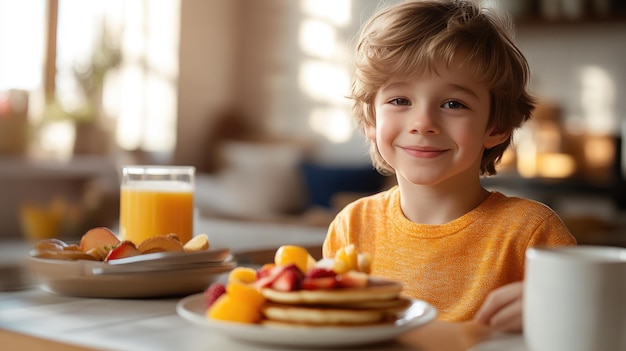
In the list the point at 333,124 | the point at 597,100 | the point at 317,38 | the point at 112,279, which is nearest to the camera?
the point at 112,279

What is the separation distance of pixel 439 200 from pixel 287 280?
1.80 ft

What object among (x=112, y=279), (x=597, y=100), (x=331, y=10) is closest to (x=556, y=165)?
(x=597, y=100)

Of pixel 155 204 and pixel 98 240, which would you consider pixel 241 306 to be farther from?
pixel 155 204

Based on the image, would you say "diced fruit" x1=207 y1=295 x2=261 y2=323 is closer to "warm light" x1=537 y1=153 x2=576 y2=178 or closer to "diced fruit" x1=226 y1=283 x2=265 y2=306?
"diced fruit" x1=226 y1=283 x2=265 y2=306

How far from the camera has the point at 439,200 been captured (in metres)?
1.22

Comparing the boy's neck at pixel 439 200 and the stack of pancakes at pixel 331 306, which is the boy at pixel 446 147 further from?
the stack of pancakes at pixel 331 306

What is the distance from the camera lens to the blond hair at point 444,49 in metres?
1.16

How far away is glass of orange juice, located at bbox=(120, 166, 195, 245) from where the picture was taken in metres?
1.41

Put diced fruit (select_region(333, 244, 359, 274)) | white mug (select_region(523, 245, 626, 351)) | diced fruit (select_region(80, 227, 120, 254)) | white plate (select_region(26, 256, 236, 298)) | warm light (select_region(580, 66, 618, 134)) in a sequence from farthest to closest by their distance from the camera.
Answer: warm light (select_region(580, 66, 618, 134)) → diced fruit (select_region(80, 227, 120, 254)) → white plate (select_region(26, 256, 236, 298)) → diced fruit (select_region(333, 244, 359, 274)) → white mug (select_region(523, 245, 626, 351))

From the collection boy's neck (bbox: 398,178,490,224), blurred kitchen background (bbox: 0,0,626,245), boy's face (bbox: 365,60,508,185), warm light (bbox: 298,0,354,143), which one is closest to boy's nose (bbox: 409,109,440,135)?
boy's face (bbox: 365,60,508,185)

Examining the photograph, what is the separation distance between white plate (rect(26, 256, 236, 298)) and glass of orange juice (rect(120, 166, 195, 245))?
375mm

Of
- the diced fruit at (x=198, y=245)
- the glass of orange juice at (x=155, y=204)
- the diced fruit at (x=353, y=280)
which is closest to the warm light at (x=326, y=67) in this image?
the glass of orange juice at (x=155, y=204)

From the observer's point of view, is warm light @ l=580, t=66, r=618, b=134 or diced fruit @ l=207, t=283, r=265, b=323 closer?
diced fruit @ l=207, t=283, r=265, b=323

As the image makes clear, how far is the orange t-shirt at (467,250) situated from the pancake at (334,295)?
45 centimetres
